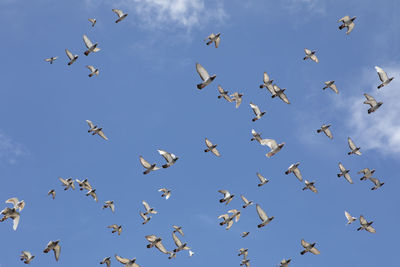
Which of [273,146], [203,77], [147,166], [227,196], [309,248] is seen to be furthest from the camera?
[227,196]

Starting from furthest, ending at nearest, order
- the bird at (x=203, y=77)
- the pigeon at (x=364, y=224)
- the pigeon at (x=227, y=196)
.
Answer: the pigeon at (x=364, y=224), the pigeon at (x=227, y=196), the bird at (x=203, y=77)

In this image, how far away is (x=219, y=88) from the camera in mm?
51594

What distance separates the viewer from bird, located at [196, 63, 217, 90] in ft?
133

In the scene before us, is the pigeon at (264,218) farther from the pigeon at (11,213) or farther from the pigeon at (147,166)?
the pigeon at (11,213)

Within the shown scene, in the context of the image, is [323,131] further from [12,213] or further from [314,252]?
[12,213]

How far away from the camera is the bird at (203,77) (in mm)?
40469

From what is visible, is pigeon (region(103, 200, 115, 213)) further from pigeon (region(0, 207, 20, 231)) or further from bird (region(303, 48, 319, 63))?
bird (region(303, 48, 319, 63))

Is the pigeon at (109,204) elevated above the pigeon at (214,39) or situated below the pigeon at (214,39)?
below

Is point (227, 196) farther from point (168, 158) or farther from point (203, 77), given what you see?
point (203, 77)

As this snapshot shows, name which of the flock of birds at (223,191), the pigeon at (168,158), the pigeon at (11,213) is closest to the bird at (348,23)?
the flock of birds at (223,191)

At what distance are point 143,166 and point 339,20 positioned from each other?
2332 cm

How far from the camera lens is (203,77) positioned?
41.0 metres

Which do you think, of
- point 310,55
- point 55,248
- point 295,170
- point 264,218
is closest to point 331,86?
point 310,55

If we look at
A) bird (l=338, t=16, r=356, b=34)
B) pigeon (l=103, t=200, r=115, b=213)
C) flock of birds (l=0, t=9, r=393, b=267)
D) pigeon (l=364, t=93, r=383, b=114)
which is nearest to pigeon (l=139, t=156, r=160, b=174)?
flock of birds (l=0, t=9, r=393, b=267)
